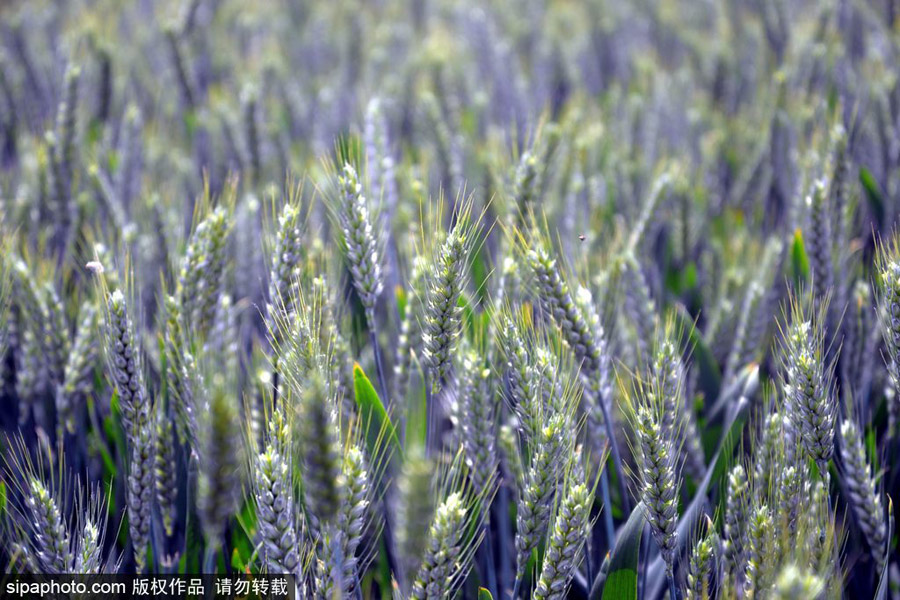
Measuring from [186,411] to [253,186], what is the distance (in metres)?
1.60

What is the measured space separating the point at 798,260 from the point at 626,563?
1.15 m

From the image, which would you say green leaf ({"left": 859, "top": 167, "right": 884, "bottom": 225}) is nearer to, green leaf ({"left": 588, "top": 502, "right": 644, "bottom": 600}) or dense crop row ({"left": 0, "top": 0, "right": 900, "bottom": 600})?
dense crop row ({"left": 0, "top": 0, "right": 900, "bottom": 600})

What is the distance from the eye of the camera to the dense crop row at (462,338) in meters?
1.35

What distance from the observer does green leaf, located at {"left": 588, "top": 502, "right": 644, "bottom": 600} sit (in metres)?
1.45

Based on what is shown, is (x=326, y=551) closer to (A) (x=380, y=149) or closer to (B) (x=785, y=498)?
(B) (x=785, y=498)

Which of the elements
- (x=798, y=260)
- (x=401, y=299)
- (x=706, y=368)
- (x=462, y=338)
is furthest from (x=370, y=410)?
(x=798, y=260)

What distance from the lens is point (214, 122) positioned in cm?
370

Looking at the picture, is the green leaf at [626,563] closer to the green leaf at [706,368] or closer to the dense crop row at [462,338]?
the dense crop row at [462,338]

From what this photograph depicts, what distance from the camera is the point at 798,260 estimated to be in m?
2.13

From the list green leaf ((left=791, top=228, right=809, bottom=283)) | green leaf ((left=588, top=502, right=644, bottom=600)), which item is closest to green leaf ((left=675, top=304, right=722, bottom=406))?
green leaf ((left=791, top=228, right=809, bottom=283))

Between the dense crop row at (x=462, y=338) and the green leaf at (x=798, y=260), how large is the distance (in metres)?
0.01

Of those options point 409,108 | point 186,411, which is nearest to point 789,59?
point 409,108

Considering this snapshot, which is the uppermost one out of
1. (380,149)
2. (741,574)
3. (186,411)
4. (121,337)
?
(380,149)

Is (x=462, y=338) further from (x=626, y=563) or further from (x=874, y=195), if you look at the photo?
(x=874, y=195)
